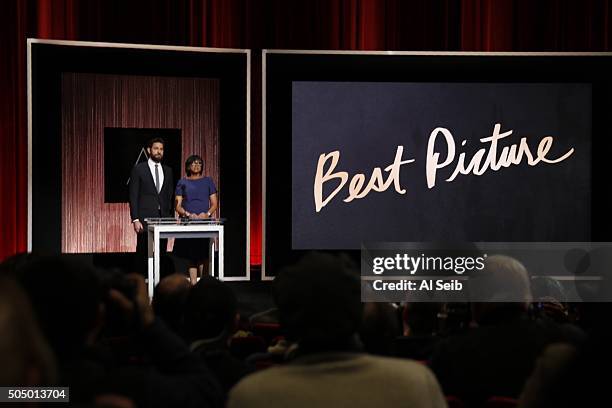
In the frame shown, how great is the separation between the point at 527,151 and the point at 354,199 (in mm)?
1685

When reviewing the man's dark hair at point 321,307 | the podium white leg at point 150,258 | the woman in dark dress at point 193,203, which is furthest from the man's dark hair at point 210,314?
the woman in dark dress at point 193,203

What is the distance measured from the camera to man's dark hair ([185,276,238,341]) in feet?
6.87

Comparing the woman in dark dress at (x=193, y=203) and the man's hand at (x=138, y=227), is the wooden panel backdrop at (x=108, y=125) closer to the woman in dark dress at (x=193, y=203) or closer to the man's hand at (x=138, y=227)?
the man's hand at (x=138, y=227)

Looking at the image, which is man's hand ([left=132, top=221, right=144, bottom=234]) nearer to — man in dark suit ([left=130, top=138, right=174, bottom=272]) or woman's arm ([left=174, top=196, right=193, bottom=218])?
man in dark suit ([left=130, top=138, right=174, bottom=272])

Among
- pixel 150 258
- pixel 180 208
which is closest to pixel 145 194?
pixel 180 208

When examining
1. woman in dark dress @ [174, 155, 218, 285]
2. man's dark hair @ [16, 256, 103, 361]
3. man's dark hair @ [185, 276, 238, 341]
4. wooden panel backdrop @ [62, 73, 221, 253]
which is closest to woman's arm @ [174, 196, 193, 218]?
woman in dark dress @ [174, 155, 218, 285]

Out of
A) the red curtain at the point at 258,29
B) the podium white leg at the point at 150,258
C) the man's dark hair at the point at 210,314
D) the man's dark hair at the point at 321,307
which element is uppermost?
the red curtain at the point at 258,29

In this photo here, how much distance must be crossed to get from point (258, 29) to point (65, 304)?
6850 mm

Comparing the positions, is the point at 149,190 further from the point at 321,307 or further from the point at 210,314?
the point at 321,307

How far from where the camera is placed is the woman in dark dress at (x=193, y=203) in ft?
21.5

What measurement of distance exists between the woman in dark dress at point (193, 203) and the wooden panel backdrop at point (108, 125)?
4.57ft

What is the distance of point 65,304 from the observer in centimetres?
142

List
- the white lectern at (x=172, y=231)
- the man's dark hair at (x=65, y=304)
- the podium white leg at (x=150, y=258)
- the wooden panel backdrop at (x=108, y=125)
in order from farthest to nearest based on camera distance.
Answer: the wooden panel backdrop at (x=108, y=125), the podium white leg at (x=150, y=258), the white lectern at (x=172, y=231), the man's dark hair at (x=65, y=304)

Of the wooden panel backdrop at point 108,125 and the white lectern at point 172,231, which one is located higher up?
the wooden panel backdrop at point 108,125
